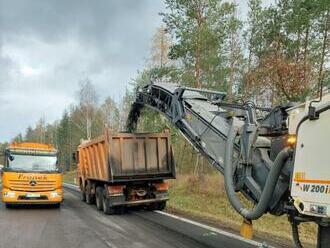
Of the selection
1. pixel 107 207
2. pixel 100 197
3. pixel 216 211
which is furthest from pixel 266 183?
pixel 100 197

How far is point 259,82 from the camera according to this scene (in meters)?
21.5

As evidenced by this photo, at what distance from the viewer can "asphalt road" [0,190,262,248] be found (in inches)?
385

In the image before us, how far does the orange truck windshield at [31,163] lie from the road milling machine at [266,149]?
732 centimetres

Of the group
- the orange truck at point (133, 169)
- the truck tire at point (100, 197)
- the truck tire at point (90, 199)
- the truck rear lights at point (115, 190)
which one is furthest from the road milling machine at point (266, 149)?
the truck tire at point (90, 199)

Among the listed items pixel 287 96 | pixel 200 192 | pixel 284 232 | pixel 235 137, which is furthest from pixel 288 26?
pixel 235 137

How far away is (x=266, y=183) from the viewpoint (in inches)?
276

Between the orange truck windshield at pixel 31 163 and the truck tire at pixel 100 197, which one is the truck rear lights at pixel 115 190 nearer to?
the truck tire at pixel 100 197

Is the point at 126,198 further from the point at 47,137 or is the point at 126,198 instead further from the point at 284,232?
the point at 47,137

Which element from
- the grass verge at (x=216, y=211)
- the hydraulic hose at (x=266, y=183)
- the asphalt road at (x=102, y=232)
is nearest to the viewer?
the hydraulic hose at (x=266, y=183)

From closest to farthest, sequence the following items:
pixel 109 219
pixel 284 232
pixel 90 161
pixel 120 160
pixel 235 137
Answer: pixel 235 137, pixel 284 232, pixel 109 219, pixel 120 160, pixel 90 161

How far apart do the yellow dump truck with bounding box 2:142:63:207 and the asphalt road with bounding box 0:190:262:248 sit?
1031 mm

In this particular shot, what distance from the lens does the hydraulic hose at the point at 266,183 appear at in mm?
6625

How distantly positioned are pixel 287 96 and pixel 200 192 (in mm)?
6023

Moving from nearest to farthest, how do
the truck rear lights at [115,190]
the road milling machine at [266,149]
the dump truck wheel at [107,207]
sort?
the road milling machine at [266,149]
the truck rear lights at [115,190]
the dump truck wheel at [107,207]
